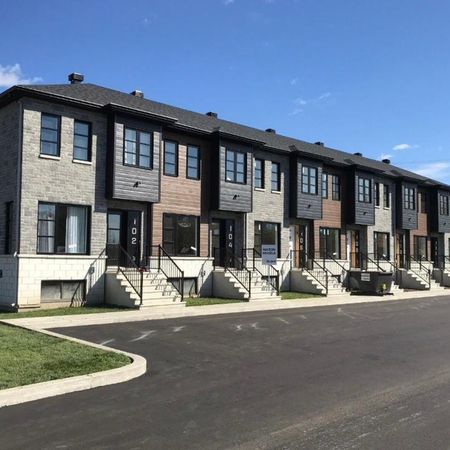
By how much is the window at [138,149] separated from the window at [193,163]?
8.89ft

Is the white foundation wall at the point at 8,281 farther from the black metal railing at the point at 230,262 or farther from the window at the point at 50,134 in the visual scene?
the black metal railing at the point at 230,262

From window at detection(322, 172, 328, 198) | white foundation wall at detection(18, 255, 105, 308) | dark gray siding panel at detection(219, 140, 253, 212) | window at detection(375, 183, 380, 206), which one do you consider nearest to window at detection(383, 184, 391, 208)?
window at detection(375, 183, 380, 206)

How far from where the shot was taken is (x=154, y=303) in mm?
18172

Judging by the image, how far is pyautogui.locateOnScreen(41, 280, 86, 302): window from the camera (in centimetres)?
1824

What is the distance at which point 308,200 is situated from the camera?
92.8 feet

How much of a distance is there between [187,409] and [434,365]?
4977 millimetres

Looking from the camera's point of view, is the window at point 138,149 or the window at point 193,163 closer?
the window at point 138,149

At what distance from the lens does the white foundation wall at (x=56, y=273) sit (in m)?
17.6

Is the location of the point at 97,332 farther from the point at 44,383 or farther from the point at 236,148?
the point at 236,148

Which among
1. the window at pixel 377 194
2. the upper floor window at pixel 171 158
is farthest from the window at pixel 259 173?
the window at pixel 377 194

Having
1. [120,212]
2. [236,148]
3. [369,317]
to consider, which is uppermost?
[236,148]

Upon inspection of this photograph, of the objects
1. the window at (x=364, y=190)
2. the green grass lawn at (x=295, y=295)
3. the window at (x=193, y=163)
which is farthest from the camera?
the window at (x=364, y=190)

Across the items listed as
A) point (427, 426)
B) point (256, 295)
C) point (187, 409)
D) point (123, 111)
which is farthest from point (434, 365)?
point (123, 111)

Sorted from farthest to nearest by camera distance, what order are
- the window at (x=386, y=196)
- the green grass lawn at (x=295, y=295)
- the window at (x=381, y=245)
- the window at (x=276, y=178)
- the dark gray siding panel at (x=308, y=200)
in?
the window at (x=386, y=196)
the window at (x=381, y=245)
the dark gray siding panel at (x=308, y=200)
the window at (x=276, y=178)
the green grass lawn at (x=295, y=295)
